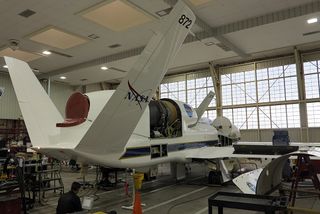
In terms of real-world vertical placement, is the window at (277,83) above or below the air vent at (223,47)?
below

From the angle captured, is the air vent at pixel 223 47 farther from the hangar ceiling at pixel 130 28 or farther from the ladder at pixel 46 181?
the ladder at pixel 46 181

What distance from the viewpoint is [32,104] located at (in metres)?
5.48

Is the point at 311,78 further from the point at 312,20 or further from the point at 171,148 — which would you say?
the point at 171,148

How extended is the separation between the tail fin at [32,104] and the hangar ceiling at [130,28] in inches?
157

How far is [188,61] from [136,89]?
11982 millimetres

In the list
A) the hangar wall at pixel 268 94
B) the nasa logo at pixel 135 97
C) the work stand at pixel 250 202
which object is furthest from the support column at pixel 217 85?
the work stand at pixel 250 202

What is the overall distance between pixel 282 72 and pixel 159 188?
12802mm

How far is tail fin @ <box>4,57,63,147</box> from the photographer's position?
17.5 ft

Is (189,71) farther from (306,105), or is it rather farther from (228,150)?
(228,150)

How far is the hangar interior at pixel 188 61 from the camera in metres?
8.56

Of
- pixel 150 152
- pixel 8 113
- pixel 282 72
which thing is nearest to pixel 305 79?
pixel 282 72

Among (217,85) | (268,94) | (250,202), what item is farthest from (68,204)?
(217,85)

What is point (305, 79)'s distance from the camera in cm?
1658

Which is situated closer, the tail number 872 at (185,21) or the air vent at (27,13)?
the tail number 872 at (185,21)
